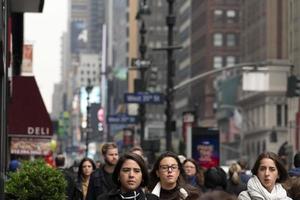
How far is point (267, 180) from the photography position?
30.5 feet

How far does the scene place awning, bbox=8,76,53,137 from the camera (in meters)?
25.7

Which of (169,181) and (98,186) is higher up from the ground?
(169,181)

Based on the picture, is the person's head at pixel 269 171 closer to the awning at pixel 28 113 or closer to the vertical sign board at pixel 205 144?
the awning at pixel 28 113

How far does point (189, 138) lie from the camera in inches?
1251

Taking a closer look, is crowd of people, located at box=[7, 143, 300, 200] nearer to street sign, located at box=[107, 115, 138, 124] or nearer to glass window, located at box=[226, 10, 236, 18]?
street sign, located at box=[107, 115, 138, 124]

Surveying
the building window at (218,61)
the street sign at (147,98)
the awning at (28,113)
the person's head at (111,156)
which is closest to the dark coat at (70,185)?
the person's head at (111,156)

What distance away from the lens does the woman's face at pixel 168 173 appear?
356 inches

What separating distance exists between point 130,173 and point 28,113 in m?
17.8

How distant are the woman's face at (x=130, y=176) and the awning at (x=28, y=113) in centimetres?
1721

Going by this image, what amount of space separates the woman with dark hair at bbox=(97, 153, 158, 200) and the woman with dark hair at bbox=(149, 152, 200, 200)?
0.49 metres

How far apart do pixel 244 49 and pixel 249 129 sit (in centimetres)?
1062

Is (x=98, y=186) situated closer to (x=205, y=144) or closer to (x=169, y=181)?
(x=169, y=181)

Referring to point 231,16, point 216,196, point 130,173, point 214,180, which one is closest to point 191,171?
point 214,180

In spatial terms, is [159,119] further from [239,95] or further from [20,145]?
[20,145]
